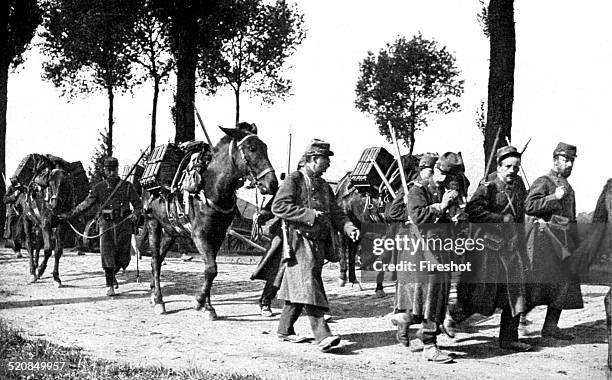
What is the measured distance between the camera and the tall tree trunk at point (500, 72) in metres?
13.2

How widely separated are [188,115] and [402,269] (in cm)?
1296

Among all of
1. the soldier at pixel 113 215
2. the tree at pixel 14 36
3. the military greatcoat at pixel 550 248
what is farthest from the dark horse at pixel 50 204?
the military greatcoat at pixel 550 248

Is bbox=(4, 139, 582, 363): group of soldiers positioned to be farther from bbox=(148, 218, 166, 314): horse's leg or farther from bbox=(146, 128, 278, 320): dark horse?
bbox=(148, 218, 166, 314): horse's leg

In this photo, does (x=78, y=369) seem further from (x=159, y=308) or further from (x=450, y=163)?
(x=450, y=163)

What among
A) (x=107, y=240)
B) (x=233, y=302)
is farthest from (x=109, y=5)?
(x=233, y=302)

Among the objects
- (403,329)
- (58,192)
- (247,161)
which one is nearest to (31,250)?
(58,192)

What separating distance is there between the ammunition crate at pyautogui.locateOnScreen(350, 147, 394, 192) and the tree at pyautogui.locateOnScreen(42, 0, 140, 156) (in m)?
13.8

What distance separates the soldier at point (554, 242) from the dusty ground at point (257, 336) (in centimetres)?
52

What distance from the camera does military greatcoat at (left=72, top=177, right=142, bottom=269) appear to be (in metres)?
12.8

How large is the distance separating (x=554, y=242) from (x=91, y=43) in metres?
21.6

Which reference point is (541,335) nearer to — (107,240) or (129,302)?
(129,302)

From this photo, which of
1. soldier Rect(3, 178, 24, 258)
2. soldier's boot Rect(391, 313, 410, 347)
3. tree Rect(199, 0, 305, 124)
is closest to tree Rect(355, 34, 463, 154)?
tree Rect(199, 0, 305, 124)

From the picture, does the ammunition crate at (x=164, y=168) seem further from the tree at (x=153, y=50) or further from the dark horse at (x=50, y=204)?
the tree at (x=153, y=50)

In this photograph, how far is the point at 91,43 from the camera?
1064 inches
